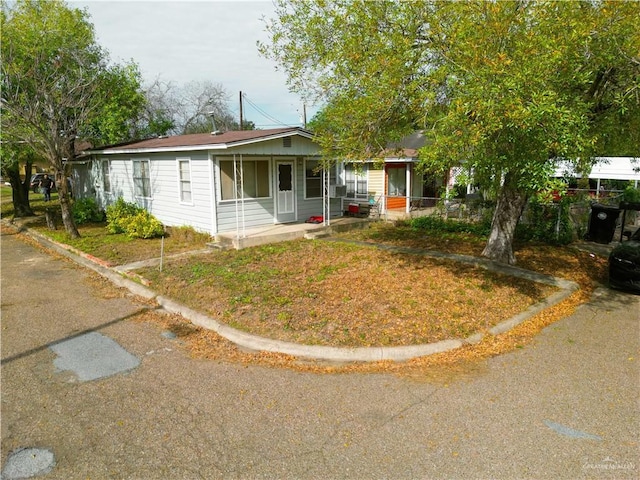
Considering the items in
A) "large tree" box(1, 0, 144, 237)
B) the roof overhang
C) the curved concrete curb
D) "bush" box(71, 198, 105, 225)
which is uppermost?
"large tree" box(1, 0, 144, 237)

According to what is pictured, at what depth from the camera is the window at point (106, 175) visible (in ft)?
59.8

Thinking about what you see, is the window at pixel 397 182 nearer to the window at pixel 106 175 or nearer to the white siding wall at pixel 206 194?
the white siding wall at pixel 206 194

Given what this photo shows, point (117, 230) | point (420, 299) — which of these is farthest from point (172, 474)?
point (117, 230)

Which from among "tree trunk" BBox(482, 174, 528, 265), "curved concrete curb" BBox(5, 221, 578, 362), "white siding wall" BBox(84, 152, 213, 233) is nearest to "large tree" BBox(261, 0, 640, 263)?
"tree trunk" BBox(482, 174, 528, 265)

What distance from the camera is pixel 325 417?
4.20 m

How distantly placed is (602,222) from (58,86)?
17774 millimetres

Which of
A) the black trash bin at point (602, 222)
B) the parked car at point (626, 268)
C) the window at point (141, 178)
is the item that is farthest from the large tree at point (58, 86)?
the black trash bin at point (602, 222)

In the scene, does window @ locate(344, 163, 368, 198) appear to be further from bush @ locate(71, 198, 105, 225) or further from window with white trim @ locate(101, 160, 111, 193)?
bush @ locate(71, 198, 105, 225)

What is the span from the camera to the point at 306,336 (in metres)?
6.00

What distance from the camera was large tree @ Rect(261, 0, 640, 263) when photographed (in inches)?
222

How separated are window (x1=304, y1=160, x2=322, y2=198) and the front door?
59 cm

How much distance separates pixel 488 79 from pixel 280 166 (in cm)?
937

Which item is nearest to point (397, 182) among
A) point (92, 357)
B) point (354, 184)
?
point (354, 184)

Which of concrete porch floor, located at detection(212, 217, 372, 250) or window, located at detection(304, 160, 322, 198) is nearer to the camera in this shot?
concrete porch floor, located at detection(212, 217, 372, 250)
